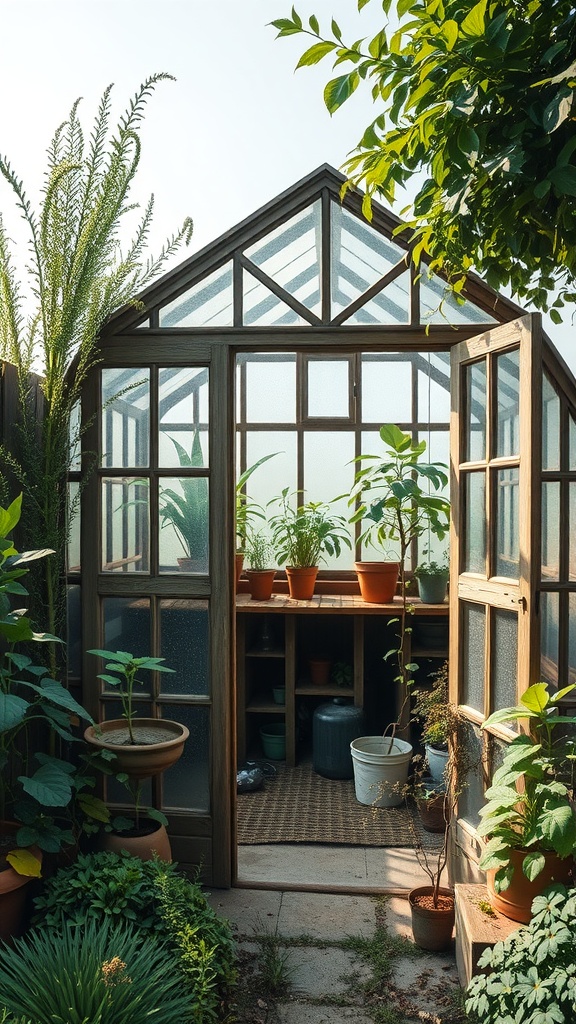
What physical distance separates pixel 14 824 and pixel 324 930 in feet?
4.02

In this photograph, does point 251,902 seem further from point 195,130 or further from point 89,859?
point 195,130

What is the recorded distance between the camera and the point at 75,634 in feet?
11.8

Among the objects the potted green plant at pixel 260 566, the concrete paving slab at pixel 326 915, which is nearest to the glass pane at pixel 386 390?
the potted green plant at pixel 260 566

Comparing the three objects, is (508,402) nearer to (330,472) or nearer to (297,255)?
(297,255)

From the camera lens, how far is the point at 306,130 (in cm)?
382

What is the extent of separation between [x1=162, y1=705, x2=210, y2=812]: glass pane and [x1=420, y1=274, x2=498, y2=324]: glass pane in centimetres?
189

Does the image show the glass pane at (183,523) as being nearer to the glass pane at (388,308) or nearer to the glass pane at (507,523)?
the glass pane at (388,308)

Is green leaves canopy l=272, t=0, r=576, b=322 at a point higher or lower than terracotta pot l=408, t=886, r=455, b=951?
higher

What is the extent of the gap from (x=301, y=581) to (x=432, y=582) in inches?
32.1

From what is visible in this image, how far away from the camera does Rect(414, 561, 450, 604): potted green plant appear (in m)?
4.95

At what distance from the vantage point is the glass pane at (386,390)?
17.9ft

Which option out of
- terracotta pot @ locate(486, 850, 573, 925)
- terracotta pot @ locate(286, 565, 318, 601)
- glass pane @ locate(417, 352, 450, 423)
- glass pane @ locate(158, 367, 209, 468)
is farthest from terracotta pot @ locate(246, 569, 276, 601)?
terracotta pot @ locate(486, 850, 573, 925)

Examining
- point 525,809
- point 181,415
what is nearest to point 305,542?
point 181,415

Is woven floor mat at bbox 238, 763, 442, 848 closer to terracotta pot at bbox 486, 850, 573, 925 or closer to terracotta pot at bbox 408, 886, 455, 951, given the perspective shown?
terracotta pot at bbox 408, 886, 455, 951
